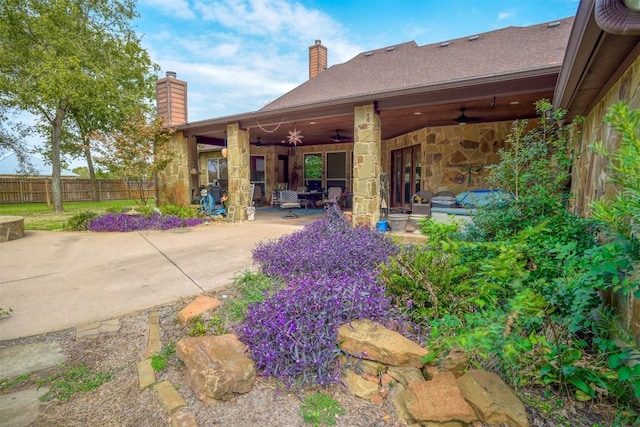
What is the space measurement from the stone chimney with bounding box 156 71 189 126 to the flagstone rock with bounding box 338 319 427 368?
863 cm

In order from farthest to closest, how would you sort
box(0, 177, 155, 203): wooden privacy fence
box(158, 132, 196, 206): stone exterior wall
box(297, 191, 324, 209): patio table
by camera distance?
1. box(0, 177, 155, 203): wooden privacy fence
2. box(297, 191, 324, 209): patio table
3. box(158, 132, 196, 206): stone exterior wall

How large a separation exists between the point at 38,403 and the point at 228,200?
6821 millimetres

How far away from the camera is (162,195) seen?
9.63m

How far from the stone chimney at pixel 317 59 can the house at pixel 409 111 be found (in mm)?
39

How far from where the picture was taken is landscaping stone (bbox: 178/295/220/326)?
8.27 ft

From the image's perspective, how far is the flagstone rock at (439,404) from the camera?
59.4 inches

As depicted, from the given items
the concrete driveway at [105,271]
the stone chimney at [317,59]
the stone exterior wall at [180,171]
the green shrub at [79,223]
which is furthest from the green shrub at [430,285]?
the stone chimney at [317,59]

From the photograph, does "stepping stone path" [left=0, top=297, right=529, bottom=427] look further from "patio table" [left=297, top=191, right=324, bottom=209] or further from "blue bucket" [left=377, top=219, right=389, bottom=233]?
"patio table" [left=297, top=191, right=324, bottom=209]

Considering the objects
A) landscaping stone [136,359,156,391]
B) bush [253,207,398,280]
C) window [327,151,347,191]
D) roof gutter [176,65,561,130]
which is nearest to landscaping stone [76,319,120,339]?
landscaping stone [136,359,156,391]

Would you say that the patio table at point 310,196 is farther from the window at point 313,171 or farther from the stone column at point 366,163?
the stone column at point 366,163

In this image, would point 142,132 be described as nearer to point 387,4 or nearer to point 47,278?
point 47,278

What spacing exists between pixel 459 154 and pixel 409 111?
2.33 metres

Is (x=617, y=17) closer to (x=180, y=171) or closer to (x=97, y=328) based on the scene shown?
(x=97, y=328)

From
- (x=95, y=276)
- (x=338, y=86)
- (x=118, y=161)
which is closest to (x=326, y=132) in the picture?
(x=338, y=86)
